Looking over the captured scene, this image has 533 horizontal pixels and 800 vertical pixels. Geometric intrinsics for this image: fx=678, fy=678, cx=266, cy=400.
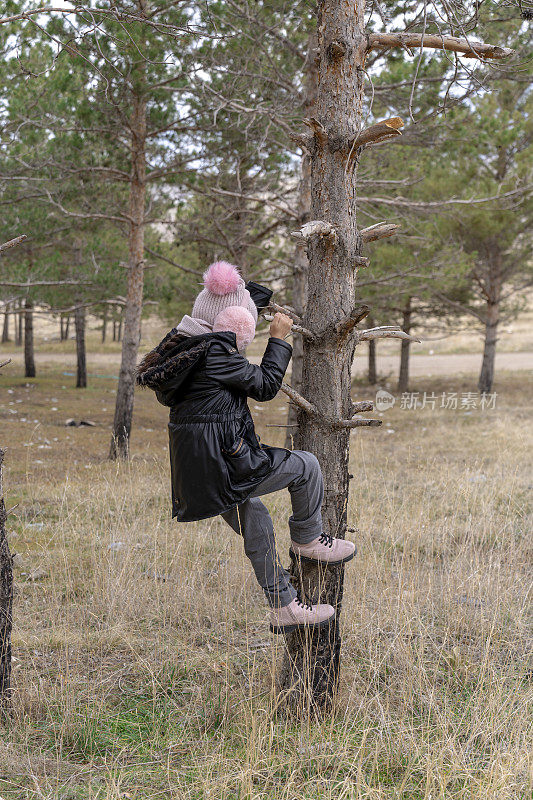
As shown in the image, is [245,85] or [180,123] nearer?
[245,85]

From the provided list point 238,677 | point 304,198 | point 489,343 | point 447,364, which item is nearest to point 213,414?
point 238,677

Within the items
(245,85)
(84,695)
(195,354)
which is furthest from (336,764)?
(245,85)

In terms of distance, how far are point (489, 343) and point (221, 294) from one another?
55.5 ft

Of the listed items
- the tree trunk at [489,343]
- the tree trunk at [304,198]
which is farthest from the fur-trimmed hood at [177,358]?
the tree trunk at [489,343]

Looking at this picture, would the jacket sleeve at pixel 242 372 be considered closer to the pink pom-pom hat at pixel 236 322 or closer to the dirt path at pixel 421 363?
the pink pom-pom hat at pixel 236 322

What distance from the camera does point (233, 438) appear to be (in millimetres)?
2816

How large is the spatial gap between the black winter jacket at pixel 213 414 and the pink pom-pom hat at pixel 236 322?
2.0 inches

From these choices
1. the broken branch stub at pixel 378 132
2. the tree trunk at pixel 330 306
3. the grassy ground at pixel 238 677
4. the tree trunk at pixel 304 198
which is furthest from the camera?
the tree trunk at pixel 304 198

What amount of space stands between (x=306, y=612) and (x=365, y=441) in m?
9.55

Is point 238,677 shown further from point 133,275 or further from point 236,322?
point 133,275

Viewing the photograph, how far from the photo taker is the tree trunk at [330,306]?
123 inches

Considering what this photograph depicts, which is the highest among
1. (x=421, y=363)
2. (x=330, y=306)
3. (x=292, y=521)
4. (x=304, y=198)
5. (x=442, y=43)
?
(x=304, y=198)

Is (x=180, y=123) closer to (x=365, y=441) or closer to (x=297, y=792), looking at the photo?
(x=365, y=441)

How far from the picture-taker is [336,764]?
9.20 feet
